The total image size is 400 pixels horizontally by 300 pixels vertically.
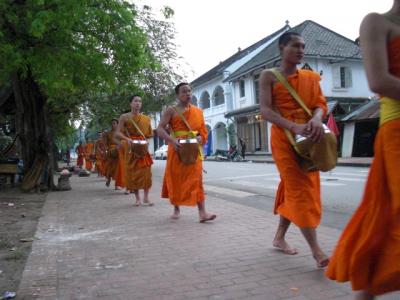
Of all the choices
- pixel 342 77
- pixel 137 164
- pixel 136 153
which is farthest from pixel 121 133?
pixel 342 77

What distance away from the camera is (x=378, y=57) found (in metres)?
2.32

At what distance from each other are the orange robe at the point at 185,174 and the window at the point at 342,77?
2772cm

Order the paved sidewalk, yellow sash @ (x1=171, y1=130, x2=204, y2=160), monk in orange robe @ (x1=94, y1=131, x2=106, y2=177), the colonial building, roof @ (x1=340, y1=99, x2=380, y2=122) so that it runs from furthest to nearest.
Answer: the colonial building → roof @ (x1=340, y1=99, x2=380, y2=122) → monk in orange robe @ (x1=94, y1=131, x2=106, y2=177) → yellow sash @ (x1=171, y1=130, x2=204, y2=160) → the paved sidewalk

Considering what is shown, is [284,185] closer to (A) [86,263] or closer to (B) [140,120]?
(A) [86,263]

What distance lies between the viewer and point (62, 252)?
5102 mm

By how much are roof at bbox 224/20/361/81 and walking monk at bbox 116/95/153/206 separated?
2289 centimetres

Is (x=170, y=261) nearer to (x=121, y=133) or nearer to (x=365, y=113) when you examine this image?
(x=121, y=133)

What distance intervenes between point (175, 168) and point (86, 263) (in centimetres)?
243

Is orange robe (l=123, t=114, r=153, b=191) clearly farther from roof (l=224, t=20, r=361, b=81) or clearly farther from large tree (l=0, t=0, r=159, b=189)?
roof (l=224, t=20, r=361, b=81)

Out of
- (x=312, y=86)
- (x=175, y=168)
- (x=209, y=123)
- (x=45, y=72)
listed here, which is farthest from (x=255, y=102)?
(x=312, y=86)

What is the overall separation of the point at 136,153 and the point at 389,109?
6.78 metres

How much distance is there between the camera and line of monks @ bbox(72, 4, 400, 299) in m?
2.33

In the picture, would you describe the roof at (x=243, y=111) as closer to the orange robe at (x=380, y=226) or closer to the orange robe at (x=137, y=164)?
the orange robe at (x=137, y=164)

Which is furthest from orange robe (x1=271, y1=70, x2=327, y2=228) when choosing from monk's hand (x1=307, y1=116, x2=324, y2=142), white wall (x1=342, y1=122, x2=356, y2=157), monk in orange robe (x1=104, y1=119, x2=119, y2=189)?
white wall (x1=342, y1=122, x2=356, y2=157)
